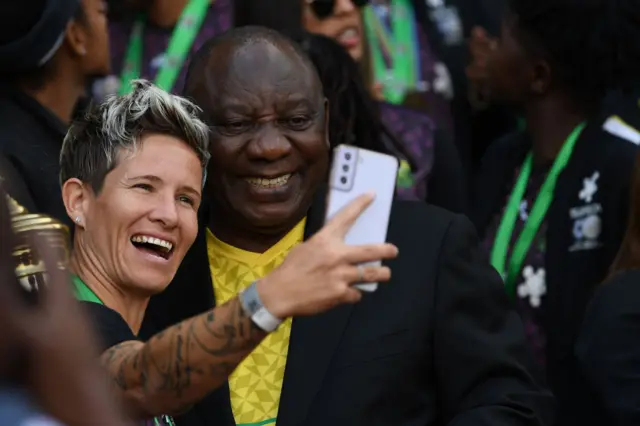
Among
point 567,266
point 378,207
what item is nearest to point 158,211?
point 378,207

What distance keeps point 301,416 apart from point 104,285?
51 centimetres

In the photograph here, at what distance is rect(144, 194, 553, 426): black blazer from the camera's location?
3117 millimetres

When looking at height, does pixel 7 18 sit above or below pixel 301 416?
above

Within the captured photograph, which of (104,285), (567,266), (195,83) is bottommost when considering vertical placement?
(567,266)

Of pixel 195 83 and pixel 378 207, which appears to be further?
pixel 195 83

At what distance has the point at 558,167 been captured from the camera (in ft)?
16.0

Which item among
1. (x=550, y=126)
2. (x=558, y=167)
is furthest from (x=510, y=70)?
(x=558, y=167)

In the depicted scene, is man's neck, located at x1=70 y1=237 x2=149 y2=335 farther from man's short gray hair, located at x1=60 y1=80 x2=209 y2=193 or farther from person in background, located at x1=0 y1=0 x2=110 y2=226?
person in background, located at x1=0 y1=0 x2=110 y2=226

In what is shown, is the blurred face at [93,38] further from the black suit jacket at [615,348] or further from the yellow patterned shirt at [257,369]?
the black suit jacket at [615,348]

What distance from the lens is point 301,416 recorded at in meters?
3.09

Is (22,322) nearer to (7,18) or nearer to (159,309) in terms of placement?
(159,309)

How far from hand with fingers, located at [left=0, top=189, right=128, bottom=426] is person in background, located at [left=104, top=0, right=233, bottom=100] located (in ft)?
12.5

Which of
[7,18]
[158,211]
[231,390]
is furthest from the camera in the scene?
[7,18]

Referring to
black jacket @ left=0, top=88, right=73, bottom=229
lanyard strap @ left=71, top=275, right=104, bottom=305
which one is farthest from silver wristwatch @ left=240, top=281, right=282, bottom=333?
black jacket @ left=0, top=88, right=73, bottom=229
